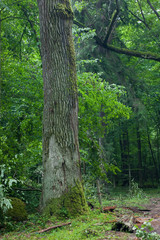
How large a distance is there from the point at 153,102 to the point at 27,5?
1164cm

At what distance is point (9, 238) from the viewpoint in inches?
152

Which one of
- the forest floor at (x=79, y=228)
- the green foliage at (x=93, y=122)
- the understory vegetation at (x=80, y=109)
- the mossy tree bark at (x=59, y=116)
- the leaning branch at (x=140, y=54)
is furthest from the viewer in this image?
the leaning branch at (x=140, y=54)

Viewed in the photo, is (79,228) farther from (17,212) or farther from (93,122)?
(93,122)

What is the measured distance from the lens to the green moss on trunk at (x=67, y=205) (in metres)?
4.65

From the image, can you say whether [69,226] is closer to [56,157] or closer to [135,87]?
[56,157]

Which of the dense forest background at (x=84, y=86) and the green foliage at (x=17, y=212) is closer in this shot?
the green foliage at (x=17, y=212)

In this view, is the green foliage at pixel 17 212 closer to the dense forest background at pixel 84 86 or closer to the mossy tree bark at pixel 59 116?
the dense forest background at pixel 84 86

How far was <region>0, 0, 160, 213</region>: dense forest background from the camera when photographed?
611 cm

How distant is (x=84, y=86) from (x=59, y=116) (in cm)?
353

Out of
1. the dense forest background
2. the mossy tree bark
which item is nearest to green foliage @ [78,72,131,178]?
the dense forest background

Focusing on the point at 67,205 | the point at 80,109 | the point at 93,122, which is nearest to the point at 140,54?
the point at 80,109

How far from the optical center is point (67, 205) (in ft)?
15.5

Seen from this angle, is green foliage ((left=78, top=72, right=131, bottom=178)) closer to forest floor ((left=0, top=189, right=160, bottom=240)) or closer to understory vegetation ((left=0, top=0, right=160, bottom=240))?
understory vegetation ((left=0, top=0, right=160, bottom=240))

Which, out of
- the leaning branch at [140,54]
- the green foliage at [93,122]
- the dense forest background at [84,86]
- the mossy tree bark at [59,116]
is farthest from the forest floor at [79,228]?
the leaning branch at [140,54]
